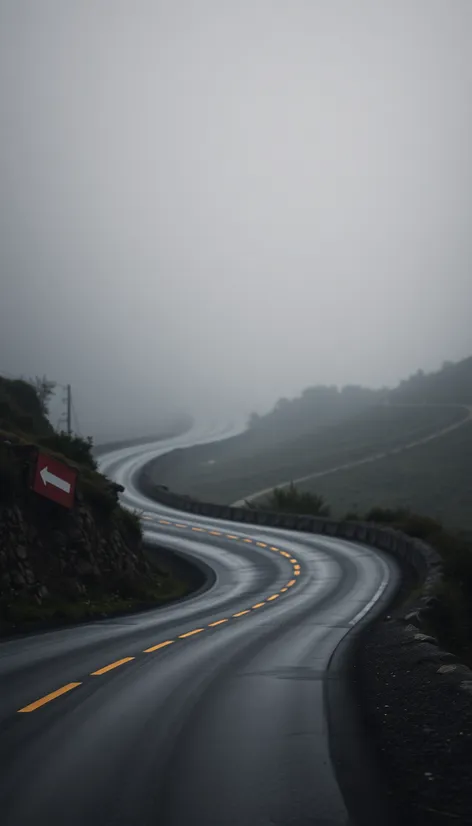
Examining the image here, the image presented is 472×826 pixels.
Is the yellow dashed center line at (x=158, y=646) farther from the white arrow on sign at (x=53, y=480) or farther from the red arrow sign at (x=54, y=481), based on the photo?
the white arrow on sign at (x=53, y=480)

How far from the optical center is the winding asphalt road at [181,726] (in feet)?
20.3

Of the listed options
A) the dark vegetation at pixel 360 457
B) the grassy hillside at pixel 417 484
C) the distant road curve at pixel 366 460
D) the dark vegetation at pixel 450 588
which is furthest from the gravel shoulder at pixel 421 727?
the distant road curve at pixel 366 460

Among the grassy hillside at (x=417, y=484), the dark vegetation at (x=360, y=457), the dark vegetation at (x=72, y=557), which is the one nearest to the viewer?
the dark vegetation at (x=72, y=557)

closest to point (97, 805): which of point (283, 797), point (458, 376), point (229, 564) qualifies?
point (283, 797)

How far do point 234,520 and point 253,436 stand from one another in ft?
293

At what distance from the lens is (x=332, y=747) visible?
7.94 m

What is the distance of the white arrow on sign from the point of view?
2114 centimetres

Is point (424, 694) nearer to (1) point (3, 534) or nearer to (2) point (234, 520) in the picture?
(1) point (3, 534)

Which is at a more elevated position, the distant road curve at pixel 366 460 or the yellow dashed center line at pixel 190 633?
the distant road curve at pixel 366 460

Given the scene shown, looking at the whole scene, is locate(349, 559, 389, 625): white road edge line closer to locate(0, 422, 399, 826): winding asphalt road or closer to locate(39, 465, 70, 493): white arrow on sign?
locate(0, 422, 399, 826): winding asphalt road

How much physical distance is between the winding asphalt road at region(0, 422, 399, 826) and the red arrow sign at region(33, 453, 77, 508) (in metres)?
4.03

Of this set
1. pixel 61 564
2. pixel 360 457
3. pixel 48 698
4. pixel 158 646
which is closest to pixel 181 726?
pixel 48 698

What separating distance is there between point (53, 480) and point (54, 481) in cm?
5

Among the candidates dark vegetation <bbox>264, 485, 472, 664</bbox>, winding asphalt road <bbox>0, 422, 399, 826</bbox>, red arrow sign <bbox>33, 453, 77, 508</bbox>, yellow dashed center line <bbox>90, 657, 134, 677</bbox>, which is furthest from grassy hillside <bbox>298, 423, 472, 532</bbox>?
yellow dashed center line <bbox>90, 657, 134, 677</bbox>
